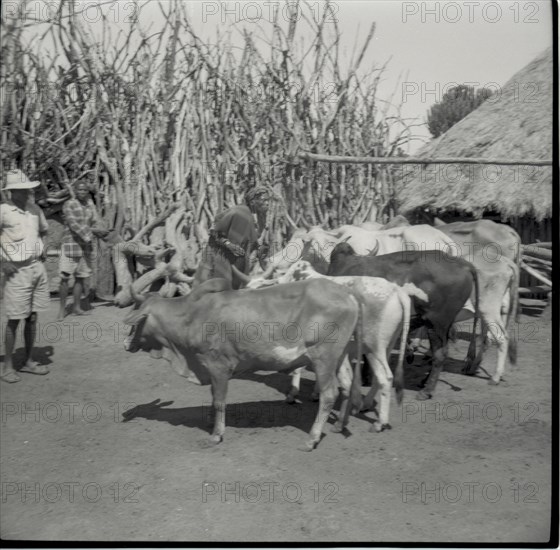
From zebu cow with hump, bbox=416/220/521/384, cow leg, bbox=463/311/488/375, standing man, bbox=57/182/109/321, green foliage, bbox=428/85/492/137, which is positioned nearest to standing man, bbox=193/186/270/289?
standing man, bbox=57/182/109/321

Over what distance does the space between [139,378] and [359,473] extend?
8.42 ft

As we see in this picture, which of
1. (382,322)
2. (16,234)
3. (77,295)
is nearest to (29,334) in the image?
(16,234)

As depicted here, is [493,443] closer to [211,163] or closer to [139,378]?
[139,378]

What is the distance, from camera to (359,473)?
4.17 metres

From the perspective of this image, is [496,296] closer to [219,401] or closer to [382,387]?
[382,387]

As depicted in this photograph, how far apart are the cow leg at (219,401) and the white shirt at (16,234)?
7.19 feet

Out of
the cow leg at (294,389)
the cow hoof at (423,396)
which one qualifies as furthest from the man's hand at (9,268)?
the cow hoof at (423,396)

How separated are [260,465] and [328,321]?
1.07 meters

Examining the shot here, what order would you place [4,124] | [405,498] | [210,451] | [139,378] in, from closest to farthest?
[405,498], [210,451], [139,378], [4,124]

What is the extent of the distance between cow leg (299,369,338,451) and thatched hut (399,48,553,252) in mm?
5173

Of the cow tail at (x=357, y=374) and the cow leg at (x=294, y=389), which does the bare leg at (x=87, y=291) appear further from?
the cow tail at (x=357, y=374)

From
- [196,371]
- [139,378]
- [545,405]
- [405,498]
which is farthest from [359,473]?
[139,378]

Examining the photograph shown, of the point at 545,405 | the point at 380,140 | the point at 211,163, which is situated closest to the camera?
the point at 545,405

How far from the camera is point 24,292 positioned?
18.5 ft
